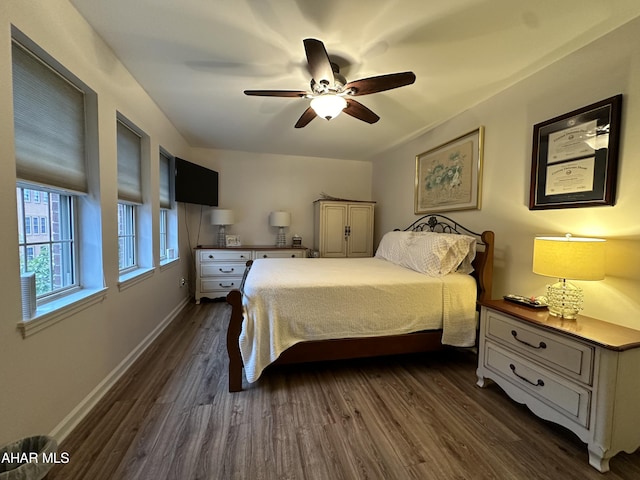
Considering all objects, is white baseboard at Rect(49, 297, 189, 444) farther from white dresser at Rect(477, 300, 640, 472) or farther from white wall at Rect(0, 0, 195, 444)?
white dresser at Rect(477, 300, 640, 472)

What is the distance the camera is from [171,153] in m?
3.32

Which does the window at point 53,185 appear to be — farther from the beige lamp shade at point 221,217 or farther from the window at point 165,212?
the beige lamp shade at point 221,217

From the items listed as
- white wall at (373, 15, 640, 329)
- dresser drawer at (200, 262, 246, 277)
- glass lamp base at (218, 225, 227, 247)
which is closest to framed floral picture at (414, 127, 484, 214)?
white wall at (373, 15, 640, 329)

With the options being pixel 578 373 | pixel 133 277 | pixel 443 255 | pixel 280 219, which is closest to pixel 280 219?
pixel 280 219

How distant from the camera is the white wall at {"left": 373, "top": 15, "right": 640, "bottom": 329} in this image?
159 centimetres

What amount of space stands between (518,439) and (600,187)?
1.65 metres

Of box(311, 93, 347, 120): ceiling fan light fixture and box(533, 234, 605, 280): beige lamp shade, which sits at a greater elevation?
box(311, 93, 347, 120): ceiling fan light fixture

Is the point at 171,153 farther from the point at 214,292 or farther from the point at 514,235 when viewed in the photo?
the point at 514,235

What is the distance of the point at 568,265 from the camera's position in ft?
5.11

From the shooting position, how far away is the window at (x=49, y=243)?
1401 millimetres

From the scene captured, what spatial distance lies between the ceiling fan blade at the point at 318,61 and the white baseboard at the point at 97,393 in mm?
2507

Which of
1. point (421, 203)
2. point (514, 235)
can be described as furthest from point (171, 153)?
point (514, 235)

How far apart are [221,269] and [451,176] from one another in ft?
11.2

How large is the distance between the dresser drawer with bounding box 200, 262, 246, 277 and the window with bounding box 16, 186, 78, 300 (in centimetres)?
222
